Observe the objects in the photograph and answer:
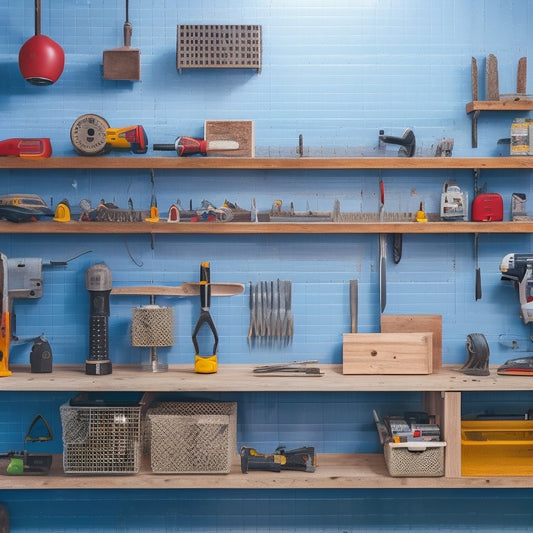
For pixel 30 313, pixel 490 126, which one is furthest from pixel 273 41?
pixel 30 313

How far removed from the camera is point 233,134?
372 centimetres

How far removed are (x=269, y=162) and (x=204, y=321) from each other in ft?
2.78

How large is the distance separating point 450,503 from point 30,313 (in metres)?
2.39

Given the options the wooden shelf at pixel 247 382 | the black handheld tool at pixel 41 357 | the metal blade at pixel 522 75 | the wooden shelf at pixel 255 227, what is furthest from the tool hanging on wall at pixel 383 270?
the black handheld tool at pixel 41 357

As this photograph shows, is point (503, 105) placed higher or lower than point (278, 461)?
Result: higher

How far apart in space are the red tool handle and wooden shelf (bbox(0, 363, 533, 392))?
1.08 m

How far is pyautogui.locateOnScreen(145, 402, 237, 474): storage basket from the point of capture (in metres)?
3.40

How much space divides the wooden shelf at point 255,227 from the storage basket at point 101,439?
86cm

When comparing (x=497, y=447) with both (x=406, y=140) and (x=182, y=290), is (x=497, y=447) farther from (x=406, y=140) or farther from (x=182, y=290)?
(x=182, y=290)

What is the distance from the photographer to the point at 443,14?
151 inches

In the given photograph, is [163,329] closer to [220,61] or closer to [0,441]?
[0,441]

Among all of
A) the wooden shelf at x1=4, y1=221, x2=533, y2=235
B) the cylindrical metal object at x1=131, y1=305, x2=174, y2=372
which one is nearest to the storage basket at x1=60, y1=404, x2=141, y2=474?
the cylindrical metal object at x1=131, y1=305, x2=174, y2=372

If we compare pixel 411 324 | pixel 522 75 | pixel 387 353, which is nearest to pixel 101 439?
pixel 387 353

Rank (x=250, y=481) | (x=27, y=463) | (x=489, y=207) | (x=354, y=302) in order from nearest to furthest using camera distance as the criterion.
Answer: (x=250, y=481) < (x=27, y=463) < (x=489, y=207) < (x=354, y=302)
